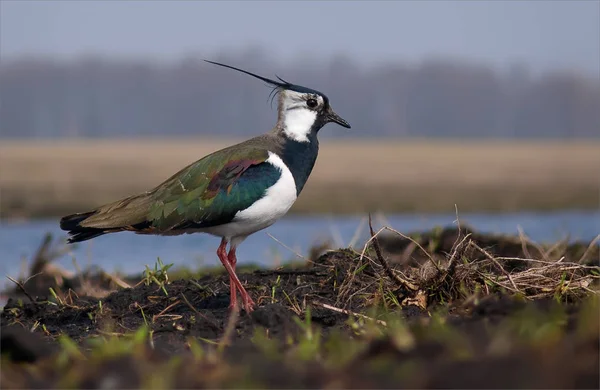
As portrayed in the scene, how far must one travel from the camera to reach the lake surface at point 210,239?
11.2m

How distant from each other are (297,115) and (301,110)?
5 cm

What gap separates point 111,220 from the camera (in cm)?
675

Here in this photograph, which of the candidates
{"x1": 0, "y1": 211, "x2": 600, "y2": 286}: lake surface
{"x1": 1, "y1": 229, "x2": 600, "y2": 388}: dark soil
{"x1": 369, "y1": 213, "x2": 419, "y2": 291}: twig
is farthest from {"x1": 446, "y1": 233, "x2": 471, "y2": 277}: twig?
{"x1": 0, "y1": 211, "x2": 600, "y2": 286}: lake surface

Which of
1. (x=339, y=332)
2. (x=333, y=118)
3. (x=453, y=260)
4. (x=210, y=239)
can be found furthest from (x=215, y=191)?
(x=210, y=239)

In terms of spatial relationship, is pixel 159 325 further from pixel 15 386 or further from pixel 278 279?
pixel 15 386

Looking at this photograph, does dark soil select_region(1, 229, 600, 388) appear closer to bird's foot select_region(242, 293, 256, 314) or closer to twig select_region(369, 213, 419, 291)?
twig select_region(369, 213, 419, 291)

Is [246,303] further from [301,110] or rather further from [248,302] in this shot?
[301,110]

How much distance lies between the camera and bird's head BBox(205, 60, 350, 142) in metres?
7.20

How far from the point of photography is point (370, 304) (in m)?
5.98

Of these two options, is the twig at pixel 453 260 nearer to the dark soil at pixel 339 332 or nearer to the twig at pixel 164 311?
the dark soil at pixel 339 332

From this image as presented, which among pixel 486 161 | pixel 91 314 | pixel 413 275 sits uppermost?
pixel 413 275

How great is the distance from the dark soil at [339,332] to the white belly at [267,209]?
36cm

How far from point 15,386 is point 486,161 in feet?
102

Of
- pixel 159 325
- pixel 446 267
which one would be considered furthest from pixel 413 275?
pixel 159 325
